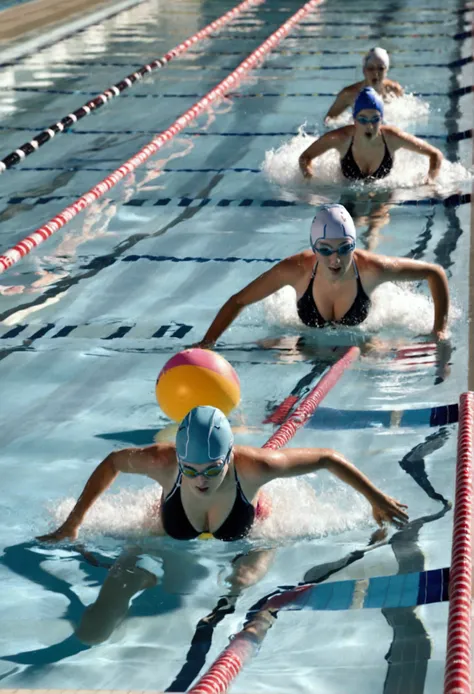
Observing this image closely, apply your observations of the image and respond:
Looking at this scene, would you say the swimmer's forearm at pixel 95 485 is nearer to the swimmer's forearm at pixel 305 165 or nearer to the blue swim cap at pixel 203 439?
the blue swim cap at pixel 203 439

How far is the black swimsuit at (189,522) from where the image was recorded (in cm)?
442

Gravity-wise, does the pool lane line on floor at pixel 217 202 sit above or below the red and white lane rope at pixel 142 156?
below

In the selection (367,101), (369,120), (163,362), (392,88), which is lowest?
(163,362)

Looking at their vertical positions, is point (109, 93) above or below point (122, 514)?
above

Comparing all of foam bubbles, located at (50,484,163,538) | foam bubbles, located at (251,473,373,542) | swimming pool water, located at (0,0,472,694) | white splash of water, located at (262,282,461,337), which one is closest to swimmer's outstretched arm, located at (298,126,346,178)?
swimming pool water, located at (0,0,472,694)

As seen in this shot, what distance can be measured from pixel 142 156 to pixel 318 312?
3.84 meters

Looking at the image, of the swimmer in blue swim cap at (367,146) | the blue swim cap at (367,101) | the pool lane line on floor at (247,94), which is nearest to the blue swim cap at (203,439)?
the blue swim cap at (367,101)

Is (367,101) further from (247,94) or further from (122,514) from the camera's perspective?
(122,514)

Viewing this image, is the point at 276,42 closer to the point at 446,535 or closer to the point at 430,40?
the point at 430,40

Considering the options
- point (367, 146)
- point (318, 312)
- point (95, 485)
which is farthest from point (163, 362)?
point (367, 146)

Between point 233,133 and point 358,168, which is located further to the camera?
point 233,133

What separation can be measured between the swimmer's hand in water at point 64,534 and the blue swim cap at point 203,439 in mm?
488

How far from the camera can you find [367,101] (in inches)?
341

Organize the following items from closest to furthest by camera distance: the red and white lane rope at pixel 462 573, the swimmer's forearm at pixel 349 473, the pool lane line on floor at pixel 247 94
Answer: the red and white lane rope at pixel 462 573 < the swimmer's forearm at pixel 349 473 < the pool lane line on floor at pixel 247 94
